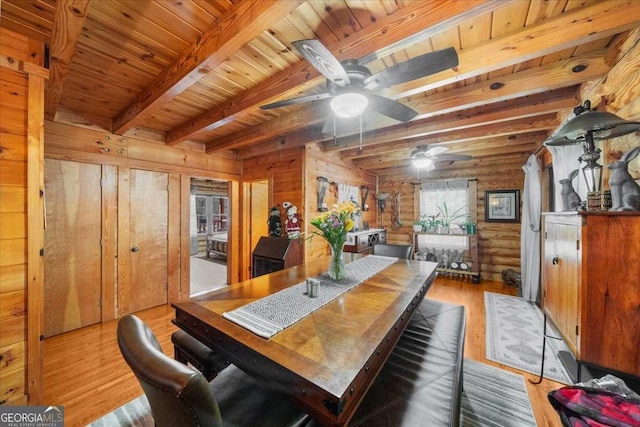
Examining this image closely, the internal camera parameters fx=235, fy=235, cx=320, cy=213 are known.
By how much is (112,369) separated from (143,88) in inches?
102

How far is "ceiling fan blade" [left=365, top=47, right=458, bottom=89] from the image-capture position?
1.22m

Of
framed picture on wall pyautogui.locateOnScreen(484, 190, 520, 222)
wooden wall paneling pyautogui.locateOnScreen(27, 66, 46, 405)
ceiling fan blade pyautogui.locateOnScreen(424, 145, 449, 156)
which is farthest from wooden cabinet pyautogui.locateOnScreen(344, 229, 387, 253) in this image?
wooden wall paneling pyautogui.locateOnScreen(27, 66, 46, 405)

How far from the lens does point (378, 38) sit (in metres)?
1.40

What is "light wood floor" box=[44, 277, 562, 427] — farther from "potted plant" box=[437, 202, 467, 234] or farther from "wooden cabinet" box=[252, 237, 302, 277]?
"potted plant" box=[437, 202, 467, 234]

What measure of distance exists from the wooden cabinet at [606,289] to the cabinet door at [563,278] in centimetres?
1

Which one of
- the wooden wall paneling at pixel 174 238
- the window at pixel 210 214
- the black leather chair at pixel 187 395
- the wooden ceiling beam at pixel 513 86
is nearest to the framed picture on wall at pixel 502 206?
the wooden ceiling beam at pixel 513 86

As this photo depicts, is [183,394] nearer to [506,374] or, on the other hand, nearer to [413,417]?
[413,417]

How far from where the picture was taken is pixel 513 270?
460 centimetres

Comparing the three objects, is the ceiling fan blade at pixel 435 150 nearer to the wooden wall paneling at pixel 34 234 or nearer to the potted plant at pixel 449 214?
the potted plant at pixel 449 214

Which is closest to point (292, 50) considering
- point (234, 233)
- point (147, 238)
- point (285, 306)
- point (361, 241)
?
point (285, 306)

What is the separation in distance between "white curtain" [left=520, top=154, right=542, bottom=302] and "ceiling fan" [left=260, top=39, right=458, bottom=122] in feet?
10.1

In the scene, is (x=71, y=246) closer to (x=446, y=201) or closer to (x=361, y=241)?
(x=361, y=241)

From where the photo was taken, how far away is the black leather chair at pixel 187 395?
642 mm

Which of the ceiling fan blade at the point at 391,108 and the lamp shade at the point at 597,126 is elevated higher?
the ceiling fan blade at the point at 391,108
